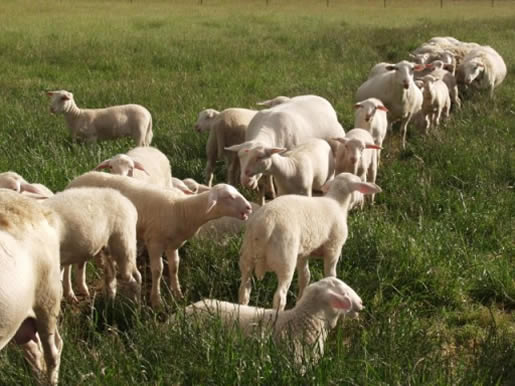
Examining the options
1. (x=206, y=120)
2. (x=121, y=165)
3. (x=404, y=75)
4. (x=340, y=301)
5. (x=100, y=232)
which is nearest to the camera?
(x=340, y=301)

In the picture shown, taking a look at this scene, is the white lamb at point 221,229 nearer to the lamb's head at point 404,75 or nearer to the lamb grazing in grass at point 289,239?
the lamb grazing in grass at point 289,239

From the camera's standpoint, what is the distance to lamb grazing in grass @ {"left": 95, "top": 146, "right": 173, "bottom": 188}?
6.27 m

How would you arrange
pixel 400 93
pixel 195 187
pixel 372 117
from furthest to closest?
pixel 400 93 → pixel 372 117 → pixel 195 187

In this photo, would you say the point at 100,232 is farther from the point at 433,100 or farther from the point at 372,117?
the point at 433,100

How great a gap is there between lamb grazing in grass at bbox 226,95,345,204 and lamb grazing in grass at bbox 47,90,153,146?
6.63 ft

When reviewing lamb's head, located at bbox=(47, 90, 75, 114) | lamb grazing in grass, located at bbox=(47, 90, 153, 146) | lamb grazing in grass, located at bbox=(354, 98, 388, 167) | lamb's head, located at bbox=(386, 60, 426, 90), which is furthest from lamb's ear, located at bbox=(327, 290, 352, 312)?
lamb's head, located at bbox=(47, 90, 75, 114)

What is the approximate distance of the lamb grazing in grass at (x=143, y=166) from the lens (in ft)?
20.6

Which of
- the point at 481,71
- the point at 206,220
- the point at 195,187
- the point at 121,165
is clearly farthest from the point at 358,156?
the point at 481,71

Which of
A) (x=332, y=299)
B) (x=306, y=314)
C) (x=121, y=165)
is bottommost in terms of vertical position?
(x=306, y=314)

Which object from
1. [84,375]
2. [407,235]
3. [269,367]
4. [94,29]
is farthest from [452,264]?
[94,29]

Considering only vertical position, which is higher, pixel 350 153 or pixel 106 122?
pixel 350 153

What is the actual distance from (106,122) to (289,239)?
5.54 m

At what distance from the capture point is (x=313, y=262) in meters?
5.90

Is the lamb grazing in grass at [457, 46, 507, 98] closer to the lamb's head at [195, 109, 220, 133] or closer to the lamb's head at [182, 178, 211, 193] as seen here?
the lamb's head at [195, 109, 220, 133]
